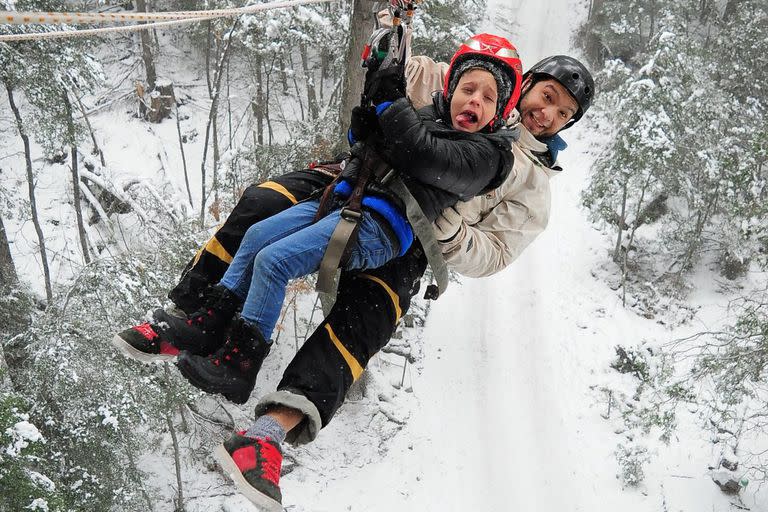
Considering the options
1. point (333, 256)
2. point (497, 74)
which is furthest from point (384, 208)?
point (497, 74)

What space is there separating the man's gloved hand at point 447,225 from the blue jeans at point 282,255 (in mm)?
229

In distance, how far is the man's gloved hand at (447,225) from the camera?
2109 mm

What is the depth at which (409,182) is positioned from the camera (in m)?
2.02

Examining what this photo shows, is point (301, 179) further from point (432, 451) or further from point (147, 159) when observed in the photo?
point (147, 159)

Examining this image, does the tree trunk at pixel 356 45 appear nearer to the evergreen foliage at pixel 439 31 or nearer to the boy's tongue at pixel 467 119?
the boy's tongue at pixel 467 119

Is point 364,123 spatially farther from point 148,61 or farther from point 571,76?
point 148,61

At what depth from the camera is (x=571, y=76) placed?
8.06 feet

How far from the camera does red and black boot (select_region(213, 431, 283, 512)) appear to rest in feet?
5.16

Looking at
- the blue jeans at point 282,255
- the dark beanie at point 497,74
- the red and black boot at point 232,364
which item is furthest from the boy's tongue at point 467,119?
the red and black boot at point 232,364

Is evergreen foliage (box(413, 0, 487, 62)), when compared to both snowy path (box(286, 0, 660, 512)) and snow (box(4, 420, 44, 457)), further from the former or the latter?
snow (box(4, 420, 44, 457))

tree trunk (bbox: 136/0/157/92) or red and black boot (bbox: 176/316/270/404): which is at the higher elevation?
red and black boot (bbox: 176/316/270/404)

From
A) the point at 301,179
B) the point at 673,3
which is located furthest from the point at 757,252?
the point at 301,179

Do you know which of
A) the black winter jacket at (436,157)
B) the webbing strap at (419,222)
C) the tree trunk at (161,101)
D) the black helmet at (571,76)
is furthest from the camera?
the tree trunk at (161,101)

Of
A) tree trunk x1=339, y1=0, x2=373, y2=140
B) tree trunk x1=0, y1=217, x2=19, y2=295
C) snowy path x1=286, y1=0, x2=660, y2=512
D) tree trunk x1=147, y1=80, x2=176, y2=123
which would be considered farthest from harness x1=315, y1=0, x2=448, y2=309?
tree trunk x1=147, y1=80, x2=176, y2=123
